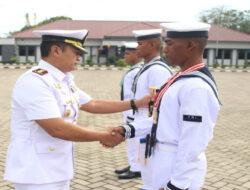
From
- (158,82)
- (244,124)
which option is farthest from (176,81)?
(244,124)

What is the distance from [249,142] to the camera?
6.52 metres

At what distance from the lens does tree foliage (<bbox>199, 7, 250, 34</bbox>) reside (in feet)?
217

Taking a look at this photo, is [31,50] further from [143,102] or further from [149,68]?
[143,102]

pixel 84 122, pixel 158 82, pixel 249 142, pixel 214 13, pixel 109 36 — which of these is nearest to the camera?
pixel 158 82

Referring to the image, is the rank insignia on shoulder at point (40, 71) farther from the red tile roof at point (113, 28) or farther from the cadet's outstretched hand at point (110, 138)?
the red tile roof at point (113, 28)

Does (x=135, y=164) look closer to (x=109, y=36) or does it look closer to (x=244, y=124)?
(x=244, y=124)

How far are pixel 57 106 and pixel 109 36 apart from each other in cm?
3880

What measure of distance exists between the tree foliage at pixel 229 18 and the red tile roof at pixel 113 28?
904 inches

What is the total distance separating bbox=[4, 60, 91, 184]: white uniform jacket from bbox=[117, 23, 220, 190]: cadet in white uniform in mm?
724

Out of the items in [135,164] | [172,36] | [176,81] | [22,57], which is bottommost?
[22,57]

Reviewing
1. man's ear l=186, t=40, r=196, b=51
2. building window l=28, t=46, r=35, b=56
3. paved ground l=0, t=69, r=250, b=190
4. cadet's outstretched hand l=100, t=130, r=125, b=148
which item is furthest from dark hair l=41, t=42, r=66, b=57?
building window l=28, t=46, r=35, b=56

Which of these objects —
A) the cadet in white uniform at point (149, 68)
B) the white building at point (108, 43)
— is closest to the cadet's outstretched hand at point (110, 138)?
the cadet in white uniform at point (149, 68)

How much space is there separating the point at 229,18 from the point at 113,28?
36.1 meters

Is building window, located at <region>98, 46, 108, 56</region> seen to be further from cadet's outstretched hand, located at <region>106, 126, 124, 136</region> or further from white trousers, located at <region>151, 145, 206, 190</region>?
white trousers, located at <region>151, 145, 206, 190</region>
